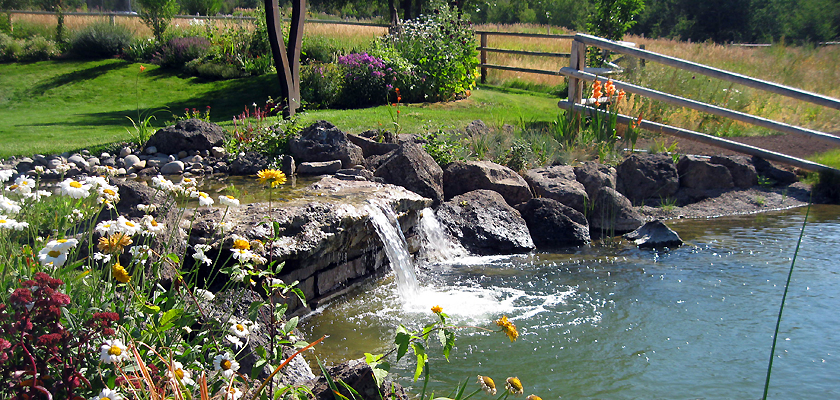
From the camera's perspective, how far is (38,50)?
1809cm

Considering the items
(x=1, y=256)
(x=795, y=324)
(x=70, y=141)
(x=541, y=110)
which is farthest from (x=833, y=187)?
(x=70, y=141)

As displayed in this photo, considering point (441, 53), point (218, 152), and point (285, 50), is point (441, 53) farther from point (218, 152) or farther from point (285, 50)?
point (218, 152)

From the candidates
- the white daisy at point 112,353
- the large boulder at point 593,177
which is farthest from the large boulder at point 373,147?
the white daisy at point 112,353

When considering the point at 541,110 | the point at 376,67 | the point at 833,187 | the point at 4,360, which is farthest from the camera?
the point at 541,110

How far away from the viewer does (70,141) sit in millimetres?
8461

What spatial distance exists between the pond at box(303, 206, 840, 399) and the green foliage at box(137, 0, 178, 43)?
15.3 m

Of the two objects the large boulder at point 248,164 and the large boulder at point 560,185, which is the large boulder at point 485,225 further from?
the large boulder at point 248,164

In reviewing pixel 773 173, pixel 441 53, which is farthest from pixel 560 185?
pixel 441 53

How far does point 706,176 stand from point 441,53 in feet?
19.9

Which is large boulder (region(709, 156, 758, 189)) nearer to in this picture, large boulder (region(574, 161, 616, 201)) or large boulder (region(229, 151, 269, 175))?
large boulder (region(574, 161, 616, 201))

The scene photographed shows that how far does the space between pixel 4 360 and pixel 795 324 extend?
4922 millimetres

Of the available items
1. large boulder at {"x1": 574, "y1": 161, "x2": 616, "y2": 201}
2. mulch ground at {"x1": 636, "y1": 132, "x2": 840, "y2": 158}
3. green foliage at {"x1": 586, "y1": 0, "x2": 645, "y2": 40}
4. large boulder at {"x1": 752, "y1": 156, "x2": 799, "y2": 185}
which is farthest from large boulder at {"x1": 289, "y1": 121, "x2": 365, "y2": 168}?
green foliage at {"x1": 586, "y1": 0, "x2": 645, "y2": 40}

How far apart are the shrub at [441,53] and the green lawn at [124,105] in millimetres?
458

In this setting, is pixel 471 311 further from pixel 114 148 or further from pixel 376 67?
pixel 376 67
